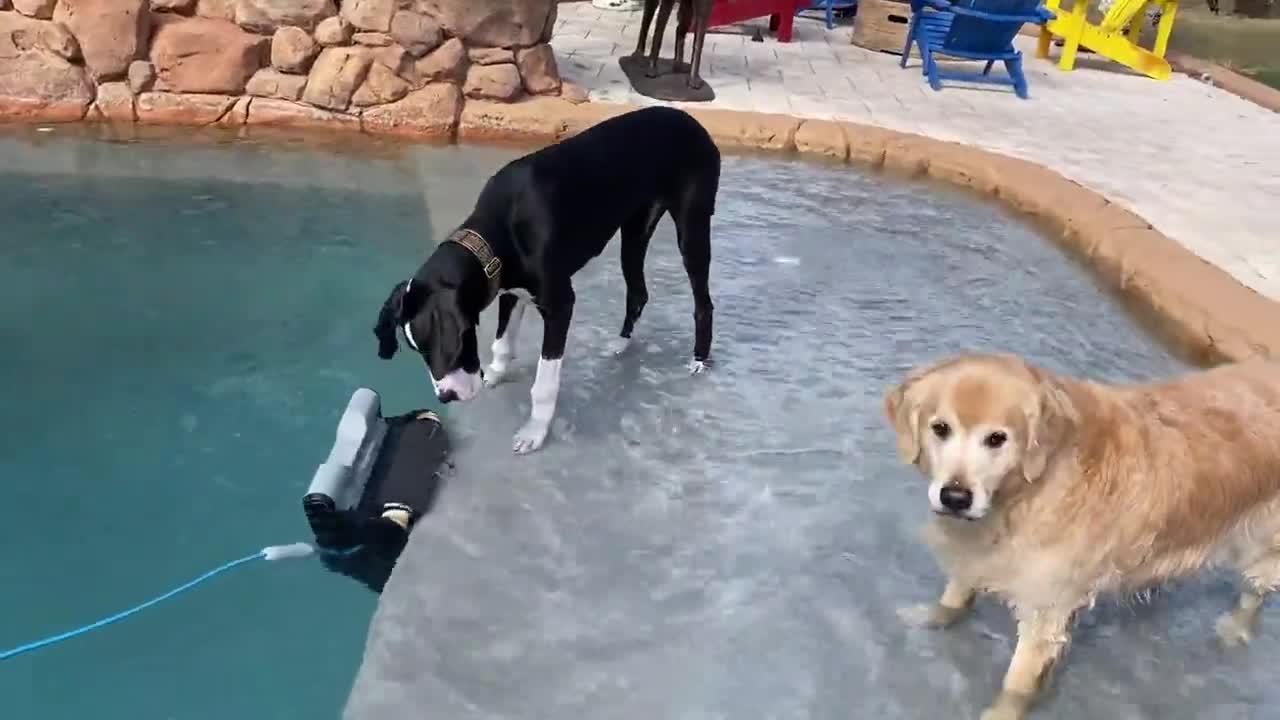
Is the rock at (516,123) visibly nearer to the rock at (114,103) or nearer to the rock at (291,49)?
the rock at (291,49)

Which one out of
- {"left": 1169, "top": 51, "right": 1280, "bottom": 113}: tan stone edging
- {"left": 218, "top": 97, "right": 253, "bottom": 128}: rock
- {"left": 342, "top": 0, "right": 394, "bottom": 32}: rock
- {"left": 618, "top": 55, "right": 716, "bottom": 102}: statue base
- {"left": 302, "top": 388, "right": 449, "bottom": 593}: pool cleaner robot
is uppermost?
{"left": 1169, "top": 51, "right": 1280, "bottom": 113}: tan stone edging

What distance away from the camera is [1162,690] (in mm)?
2291

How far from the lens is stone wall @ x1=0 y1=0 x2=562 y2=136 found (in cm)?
625

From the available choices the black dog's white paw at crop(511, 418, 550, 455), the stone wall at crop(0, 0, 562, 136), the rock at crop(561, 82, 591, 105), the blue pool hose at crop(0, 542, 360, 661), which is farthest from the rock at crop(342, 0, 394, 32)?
the blue pool hose at crop(0, 542, 360, 661)

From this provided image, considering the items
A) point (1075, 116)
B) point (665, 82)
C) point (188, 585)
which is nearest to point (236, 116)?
point (665, 82)

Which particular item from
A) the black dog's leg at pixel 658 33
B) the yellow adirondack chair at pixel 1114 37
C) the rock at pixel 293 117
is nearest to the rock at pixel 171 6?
the rock at pixel 293 117

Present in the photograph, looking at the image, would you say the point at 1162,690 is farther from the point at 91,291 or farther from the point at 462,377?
the point at 91,291

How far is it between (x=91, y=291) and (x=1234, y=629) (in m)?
4.11

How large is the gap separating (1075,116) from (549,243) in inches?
242

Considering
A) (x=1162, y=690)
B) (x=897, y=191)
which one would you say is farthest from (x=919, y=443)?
(x=897, y=191)

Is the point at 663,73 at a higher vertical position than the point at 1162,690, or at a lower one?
higher

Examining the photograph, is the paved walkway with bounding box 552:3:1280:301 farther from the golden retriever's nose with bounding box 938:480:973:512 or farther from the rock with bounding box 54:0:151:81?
the golden retriever's nose with bounding box 938:480:973:512

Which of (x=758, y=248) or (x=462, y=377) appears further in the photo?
(x=758, y=248)

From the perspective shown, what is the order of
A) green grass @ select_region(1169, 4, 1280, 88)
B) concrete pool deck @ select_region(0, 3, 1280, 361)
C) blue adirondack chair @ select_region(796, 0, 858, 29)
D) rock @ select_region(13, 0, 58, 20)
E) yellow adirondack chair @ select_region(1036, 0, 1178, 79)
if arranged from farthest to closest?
green grass @ select_region(1169, 4, 1280, 88) < blue adirondack chair @ select_region(796, 0, 858, 29) < yellow adirondack chair @ select_region(1036, 0, 1178, 79) < rock @ select_region(13, 0, 58, 20) < concrete pool deck @ select_region(0, 3, 1280, 361)
